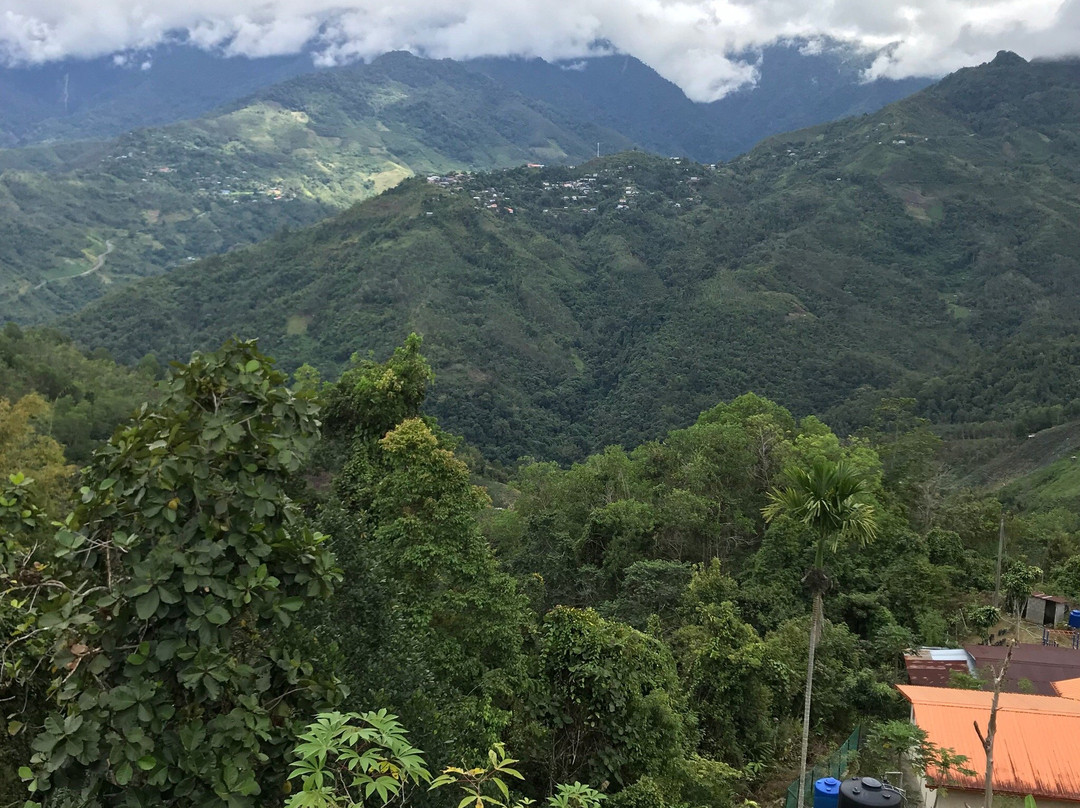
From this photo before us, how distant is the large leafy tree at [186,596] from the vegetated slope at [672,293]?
7860 centimetres

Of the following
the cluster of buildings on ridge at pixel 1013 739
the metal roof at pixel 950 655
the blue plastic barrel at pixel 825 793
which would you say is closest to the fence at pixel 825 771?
the blue plastic barrel at pixel 825 793

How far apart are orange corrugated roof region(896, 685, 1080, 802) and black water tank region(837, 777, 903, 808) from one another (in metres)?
1.57

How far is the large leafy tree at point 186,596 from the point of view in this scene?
405 cm

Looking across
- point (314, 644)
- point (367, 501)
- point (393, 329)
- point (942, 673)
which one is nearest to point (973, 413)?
point (393, 329)

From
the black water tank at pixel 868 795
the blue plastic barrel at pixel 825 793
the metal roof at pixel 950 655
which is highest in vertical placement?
the black water tank at pixel 868 795

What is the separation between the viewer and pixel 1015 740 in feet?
40.0

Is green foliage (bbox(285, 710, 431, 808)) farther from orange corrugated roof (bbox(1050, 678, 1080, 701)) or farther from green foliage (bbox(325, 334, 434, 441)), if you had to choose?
orange corrugated roof (bbox(1050, 678, 1080, 701))

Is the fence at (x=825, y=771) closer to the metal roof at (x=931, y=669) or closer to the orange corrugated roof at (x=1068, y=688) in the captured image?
the metal roof at (x=931, y=669)

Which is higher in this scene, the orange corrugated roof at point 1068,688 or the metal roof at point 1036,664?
the orange corrugated roof at point 1068,688

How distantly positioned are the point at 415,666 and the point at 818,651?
1360 cm

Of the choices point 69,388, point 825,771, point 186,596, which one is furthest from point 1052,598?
point 69,388

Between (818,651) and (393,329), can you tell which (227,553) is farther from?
(393,329)

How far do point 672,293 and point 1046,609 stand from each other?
345 ft

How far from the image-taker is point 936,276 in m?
138
